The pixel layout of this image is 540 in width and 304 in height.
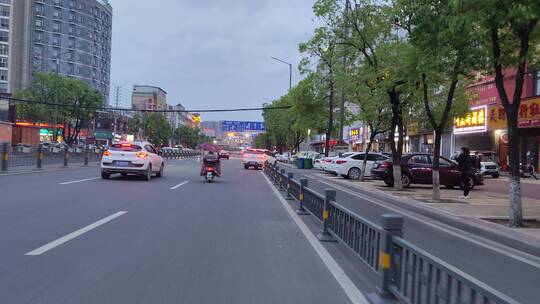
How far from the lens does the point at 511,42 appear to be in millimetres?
12516

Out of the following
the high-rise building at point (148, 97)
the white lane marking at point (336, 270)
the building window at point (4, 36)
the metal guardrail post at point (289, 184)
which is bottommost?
the white lane marking at point (336, 270)

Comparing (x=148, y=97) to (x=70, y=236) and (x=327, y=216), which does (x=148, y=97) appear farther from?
(x=327, y=216)

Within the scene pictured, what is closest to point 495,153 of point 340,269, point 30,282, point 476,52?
point 476,52

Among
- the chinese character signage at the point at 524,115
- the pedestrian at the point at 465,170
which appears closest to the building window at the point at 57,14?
the chinese character signage at the point at 524,115

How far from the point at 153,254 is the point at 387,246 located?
11.4ft

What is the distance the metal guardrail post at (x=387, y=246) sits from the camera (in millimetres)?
5207

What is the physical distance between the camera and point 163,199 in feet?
46.1

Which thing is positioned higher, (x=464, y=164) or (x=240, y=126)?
(x=240, y=126)

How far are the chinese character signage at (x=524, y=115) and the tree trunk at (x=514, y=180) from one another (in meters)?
23.8

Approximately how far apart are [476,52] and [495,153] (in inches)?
1161

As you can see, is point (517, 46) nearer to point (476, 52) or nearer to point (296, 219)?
point (476, 52)

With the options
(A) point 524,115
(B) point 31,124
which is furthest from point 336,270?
(B) point 31,124

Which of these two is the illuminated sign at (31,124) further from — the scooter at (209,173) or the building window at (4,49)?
the scooter at (209,173)

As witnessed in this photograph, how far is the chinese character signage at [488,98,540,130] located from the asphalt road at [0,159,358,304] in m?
26.2
